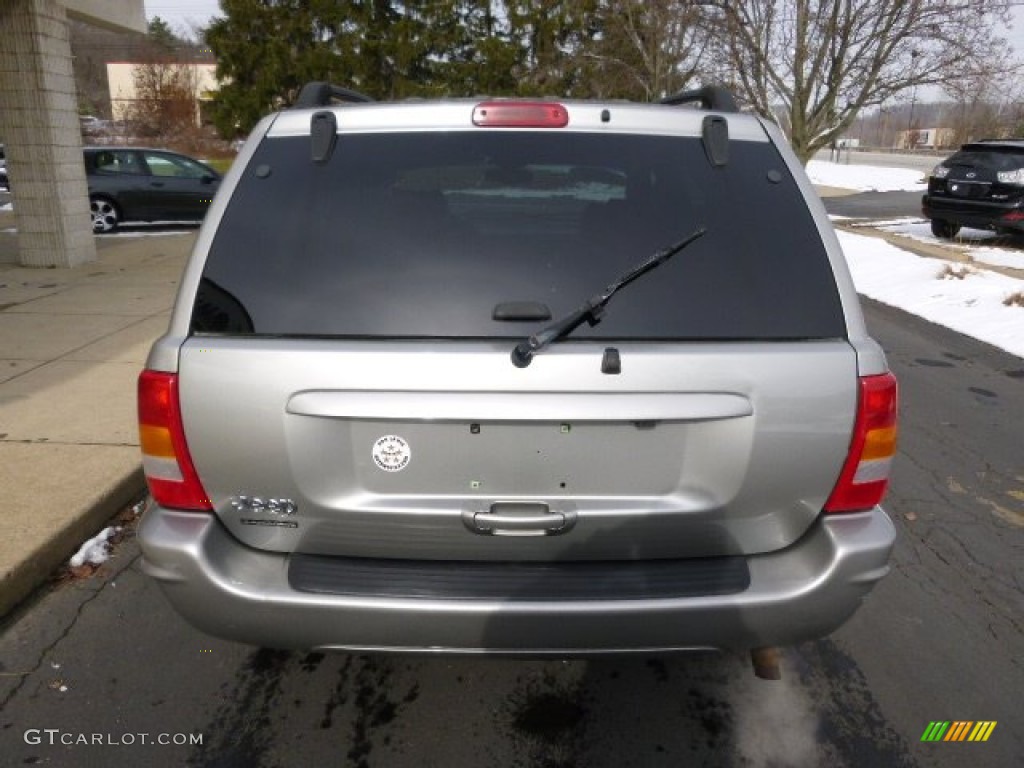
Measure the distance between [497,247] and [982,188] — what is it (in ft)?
46.2

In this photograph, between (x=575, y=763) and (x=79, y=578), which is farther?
(x=79, y=578)

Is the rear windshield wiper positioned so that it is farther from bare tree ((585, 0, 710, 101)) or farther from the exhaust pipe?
bare tree ((585, 0, 710, 101))

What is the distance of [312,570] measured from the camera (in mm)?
2021

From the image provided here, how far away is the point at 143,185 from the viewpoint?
1457 centimetres

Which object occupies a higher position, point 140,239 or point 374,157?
point 374,157

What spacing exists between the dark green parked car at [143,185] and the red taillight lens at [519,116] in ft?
45.8

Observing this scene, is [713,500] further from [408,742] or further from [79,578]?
Answer: [79,578]

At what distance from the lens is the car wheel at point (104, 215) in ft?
47.9

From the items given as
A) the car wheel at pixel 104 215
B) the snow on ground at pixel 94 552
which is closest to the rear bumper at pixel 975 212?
the snow on ground at pixel 94 552

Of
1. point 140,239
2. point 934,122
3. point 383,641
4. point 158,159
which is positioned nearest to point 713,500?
point 383,641

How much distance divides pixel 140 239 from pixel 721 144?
13752 millimetres

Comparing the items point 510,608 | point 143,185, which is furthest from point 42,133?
point 510,608

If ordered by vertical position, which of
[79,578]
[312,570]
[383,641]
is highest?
[312,570]

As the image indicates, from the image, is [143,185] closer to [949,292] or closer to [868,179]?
[949,292]
